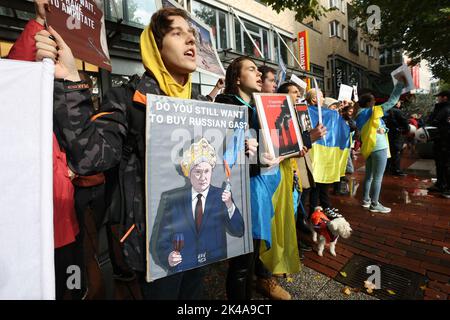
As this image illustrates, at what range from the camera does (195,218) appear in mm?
1229

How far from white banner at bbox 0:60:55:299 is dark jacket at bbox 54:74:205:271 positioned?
0.12 meters

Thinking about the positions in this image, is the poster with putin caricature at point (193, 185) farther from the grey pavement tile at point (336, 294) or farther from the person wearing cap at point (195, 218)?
the grey pavement tile at point (336, 294)

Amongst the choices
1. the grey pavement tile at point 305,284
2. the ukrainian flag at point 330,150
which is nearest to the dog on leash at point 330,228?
the grey pavement tile at point 305,284

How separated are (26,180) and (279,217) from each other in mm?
1596

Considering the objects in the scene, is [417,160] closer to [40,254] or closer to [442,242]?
[442,242]

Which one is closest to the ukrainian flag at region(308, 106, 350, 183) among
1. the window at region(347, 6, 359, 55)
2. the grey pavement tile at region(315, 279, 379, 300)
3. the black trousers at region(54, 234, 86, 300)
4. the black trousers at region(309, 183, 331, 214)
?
the black trousers at region(309, 183, 331, 214)

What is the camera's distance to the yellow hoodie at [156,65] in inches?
48.7

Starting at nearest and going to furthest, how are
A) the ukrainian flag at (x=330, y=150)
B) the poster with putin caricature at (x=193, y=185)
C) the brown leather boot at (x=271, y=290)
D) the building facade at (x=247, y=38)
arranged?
the poster with putin caricature at (x=193, y=185)
the brown leather boot at (x=271, y=290)
the ukrainian flag at (x=330, y=150)
the building facade at (x=247, y=38)

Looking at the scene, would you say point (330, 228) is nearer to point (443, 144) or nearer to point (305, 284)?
point (305, 284)

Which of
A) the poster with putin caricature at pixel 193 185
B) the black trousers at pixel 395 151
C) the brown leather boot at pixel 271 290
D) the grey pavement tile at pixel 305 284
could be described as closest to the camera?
the poster with putin caricature at pixel 193 185

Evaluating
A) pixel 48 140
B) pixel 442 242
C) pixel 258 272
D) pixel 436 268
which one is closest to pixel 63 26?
pixel 48 140

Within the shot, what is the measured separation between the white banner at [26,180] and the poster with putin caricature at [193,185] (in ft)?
1.14

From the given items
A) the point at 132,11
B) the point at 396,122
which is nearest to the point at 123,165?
the point at 396,122

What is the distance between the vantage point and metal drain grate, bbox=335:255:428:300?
2.21 meters
